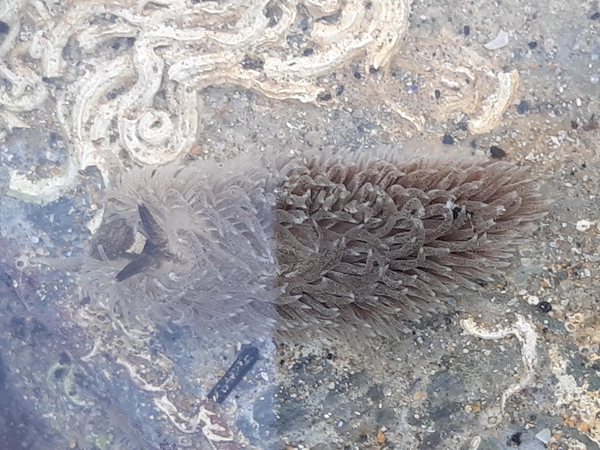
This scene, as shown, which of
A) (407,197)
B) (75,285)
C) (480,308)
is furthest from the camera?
(75,285)

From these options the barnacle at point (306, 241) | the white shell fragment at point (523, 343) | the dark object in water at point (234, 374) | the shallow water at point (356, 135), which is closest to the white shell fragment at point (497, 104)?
the shallow water at point (356, 135)

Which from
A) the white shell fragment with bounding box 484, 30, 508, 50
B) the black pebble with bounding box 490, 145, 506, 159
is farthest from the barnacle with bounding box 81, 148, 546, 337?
the white shell fragment with bounding box 484, 30, 508, 50

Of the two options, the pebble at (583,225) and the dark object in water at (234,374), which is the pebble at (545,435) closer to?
the pebble at (583,225)

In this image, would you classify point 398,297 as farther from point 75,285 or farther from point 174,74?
point 75,285

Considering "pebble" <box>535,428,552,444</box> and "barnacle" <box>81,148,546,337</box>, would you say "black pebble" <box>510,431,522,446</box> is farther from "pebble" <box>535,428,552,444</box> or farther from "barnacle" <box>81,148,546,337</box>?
"barnacle" <box>81,148,546,337</box>

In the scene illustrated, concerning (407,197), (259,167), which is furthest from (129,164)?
(407,197)

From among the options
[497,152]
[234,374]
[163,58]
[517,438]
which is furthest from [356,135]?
[517,438]
